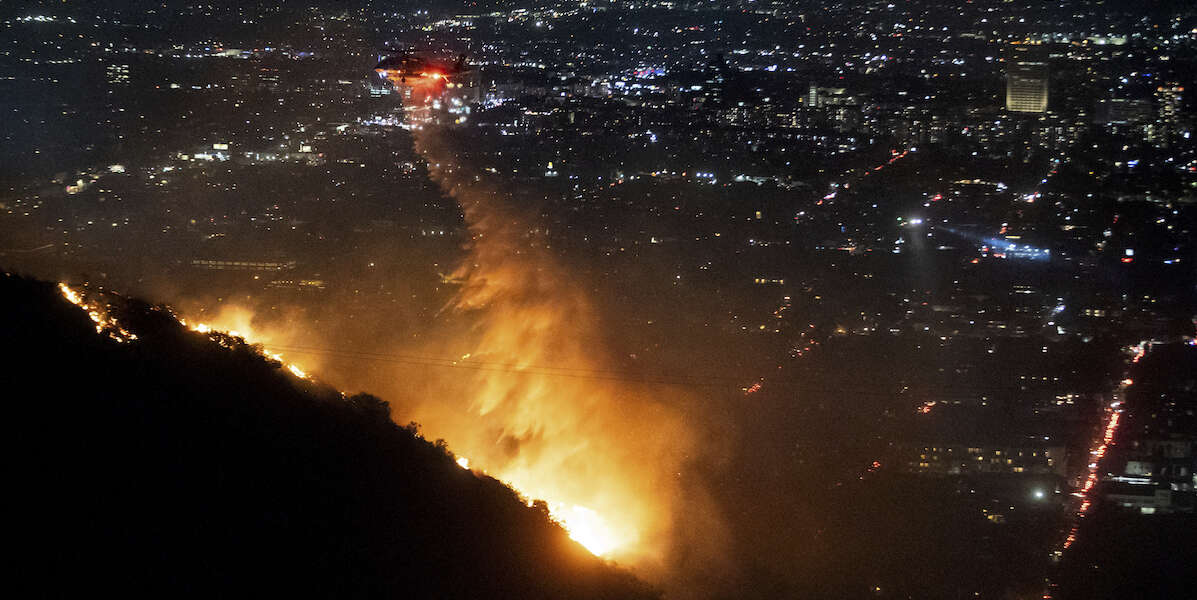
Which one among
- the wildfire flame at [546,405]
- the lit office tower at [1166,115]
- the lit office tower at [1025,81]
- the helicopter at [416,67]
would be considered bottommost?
the wildfire flame at [546,405]

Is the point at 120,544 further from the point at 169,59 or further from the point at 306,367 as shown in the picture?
the point at 169,59

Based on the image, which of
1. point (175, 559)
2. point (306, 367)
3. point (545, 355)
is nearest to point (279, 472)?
point (175, 559)

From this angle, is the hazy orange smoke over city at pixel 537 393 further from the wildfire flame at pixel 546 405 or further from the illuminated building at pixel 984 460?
the illuminated building at pixel 984 460

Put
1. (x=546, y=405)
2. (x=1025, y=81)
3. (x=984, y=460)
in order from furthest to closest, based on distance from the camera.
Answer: (x=1025, y=81) < (x=546, y=405) < (x=984, y=460)

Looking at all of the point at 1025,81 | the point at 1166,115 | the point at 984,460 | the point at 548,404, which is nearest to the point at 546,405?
the point at 548,404

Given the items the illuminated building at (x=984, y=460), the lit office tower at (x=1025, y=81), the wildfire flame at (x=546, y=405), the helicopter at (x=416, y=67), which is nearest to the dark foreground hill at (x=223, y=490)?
the wildfire flame at (x=546, y=405)

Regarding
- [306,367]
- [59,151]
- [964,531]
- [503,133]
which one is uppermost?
[59,151]

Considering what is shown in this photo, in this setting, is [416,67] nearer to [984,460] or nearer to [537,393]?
[537,393]
